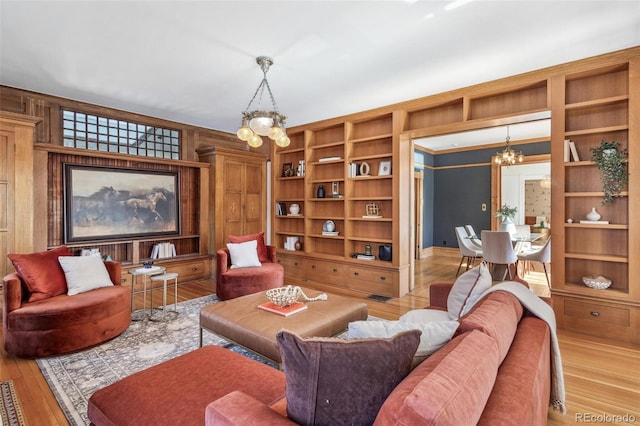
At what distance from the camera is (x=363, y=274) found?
497 cm

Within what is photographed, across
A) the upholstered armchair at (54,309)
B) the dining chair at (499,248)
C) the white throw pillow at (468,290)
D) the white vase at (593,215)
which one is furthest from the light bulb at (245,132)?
the dining chair at (499,248)

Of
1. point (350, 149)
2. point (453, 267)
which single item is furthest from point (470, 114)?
point (453, 267)

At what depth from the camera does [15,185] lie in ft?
11.6

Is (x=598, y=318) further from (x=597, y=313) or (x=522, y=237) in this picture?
(x=522, y=237)

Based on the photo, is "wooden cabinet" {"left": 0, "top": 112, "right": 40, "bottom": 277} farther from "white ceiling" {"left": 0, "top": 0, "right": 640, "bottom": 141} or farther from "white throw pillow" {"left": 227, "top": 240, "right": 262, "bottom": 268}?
"white throw pillow" {"left": 227, "top": 240, "right": 262, "bottom": 268}

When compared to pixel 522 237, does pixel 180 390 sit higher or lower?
lower

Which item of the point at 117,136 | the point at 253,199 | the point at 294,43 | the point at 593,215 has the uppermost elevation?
the point at 294,43

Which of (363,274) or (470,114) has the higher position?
(470,114)

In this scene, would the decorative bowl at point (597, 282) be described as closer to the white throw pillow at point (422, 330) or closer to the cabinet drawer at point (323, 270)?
→ the white throw pillow at point (422, 330)

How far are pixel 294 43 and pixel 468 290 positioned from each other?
2.54 metres

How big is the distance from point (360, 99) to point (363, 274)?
2.59 m

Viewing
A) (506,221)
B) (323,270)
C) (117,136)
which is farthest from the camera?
(506,221)

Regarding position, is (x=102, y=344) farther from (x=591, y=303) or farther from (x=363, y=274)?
(x=591, y=303)

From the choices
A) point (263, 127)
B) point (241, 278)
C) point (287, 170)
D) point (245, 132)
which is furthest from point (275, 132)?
point (287, 170)
